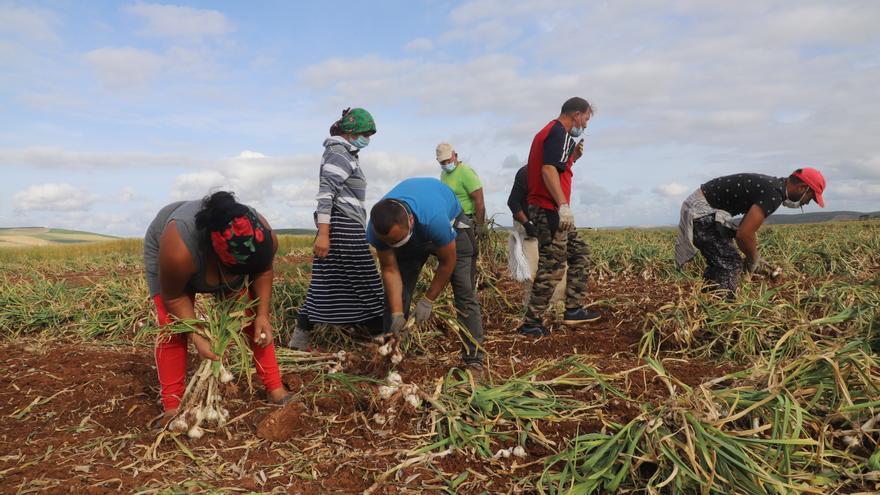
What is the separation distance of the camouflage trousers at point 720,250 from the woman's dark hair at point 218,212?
3359mm

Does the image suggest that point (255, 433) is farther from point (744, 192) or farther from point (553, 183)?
point (744, 192)

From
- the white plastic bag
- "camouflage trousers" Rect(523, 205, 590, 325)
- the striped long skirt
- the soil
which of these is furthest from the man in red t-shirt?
the striped long skirt

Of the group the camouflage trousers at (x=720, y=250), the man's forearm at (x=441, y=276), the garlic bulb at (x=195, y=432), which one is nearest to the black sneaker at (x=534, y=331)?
the camouflage trousers at (x=720, y=250)

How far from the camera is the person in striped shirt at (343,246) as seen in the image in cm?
373

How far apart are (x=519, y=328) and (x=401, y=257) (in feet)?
4.84

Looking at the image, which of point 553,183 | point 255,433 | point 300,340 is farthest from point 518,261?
point 255,433

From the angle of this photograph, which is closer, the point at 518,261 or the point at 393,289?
the point at 393,289

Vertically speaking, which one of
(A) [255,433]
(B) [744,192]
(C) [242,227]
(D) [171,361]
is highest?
(B) [744,192]

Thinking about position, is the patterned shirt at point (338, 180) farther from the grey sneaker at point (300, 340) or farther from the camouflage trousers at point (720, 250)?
the camouflage trousers at point (720, 250)

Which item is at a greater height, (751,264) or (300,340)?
(751,264)

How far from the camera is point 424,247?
10.6 feet

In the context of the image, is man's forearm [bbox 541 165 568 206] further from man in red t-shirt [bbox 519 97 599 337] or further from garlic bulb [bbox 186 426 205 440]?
garlic bulb [bbox 186 426 205 440]

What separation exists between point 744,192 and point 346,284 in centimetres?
286

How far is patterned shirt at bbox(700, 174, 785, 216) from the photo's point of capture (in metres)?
4.02
